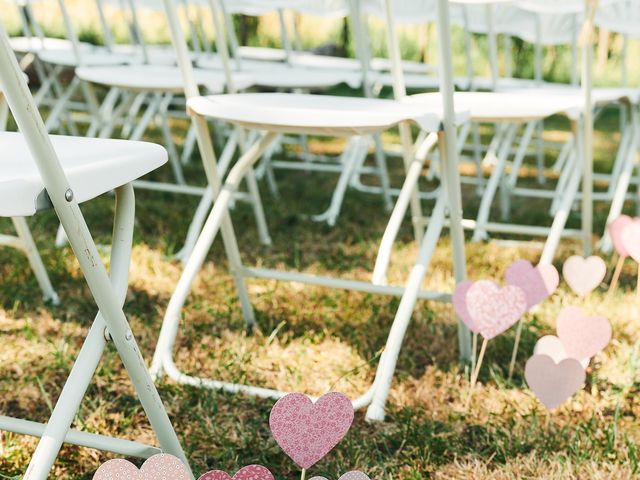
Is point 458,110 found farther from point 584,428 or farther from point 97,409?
point 97,409

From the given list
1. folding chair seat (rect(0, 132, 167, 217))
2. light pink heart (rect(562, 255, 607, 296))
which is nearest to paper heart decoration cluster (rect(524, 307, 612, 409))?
light pink heart (rect(562, 255, 607, 296))

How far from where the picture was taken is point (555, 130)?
13.8 ft

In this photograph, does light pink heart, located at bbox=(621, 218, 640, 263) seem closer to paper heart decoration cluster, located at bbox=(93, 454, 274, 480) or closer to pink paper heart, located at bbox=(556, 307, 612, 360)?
pink paper heart, located at bbox=(556, 307, 612, 360)

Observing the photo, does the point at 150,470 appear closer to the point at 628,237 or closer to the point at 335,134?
the point at 335,134

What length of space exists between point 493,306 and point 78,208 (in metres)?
0.85

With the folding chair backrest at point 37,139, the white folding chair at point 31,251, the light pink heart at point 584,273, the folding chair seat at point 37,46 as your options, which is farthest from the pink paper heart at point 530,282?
the folding chair seat at point 37,46

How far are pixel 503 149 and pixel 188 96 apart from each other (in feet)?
4.26

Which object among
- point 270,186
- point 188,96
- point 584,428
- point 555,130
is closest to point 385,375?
point 584,428

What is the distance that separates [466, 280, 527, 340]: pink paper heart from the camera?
143 cm

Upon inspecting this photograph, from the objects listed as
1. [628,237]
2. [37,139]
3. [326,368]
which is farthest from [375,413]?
[37,139]

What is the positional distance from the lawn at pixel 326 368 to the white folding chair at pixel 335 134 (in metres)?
0.08

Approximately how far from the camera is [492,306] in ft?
4.71

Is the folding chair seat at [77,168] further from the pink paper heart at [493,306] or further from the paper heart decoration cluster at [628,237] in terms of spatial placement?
the paper heart decoration cluster at [628,237]

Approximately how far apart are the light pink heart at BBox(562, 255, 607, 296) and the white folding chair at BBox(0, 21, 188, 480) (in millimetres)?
990
